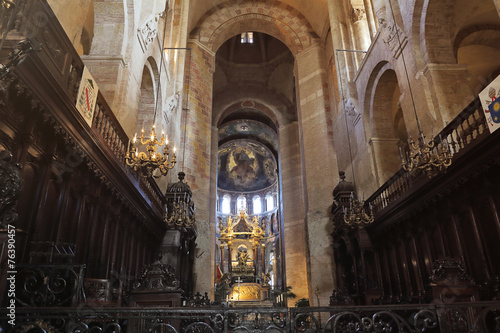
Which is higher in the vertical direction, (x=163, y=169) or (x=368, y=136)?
(x=368, y=136)

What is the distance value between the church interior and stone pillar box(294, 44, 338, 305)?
0.21 ft

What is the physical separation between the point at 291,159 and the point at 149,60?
12414 mm

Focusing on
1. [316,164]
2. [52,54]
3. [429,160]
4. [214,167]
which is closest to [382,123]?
[316,164]

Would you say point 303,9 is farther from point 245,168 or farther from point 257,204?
point 257,204

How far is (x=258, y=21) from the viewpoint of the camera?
18.0 meters

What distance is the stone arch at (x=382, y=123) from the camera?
11422mm

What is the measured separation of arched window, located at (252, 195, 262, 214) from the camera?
32.1 meters

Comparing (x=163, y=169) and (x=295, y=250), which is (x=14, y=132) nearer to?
(x=163, y=169)

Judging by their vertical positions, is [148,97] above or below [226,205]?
below

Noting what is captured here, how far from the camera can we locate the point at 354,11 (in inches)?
544

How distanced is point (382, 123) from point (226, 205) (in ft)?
72.8

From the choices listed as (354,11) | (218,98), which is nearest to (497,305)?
(354,11)

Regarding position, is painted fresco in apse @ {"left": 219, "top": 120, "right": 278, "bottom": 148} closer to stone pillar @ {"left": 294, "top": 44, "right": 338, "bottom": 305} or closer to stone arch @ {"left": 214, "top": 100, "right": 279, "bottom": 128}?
stone arch @ {"left": 214, "top": 100, "right": 279, "bottom": 128}

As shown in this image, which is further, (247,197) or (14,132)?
(247,197)
